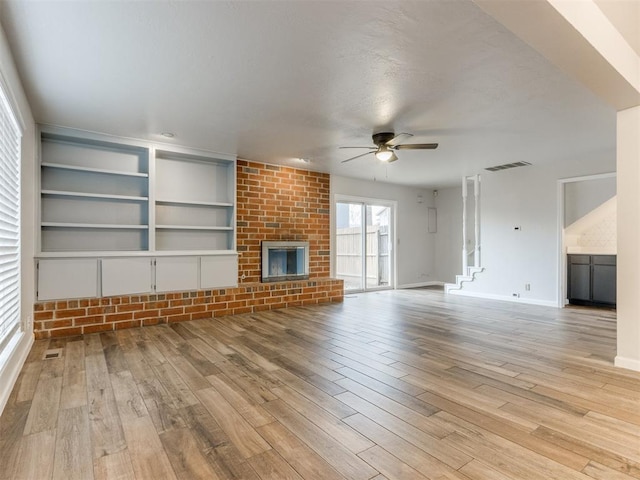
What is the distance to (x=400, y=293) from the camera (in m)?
7.27

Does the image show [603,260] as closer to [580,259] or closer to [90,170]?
[580,259]

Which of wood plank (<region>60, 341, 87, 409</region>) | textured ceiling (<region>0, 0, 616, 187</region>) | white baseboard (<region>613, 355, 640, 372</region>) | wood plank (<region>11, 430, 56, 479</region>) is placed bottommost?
wood plank (<region>60, 341, 87, 409</region>)

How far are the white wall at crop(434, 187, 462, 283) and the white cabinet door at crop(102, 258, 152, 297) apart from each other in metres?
6.65

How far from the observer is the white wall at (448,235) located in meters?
8.28

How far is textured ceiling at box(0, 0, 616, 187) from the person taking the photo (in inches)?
81.7

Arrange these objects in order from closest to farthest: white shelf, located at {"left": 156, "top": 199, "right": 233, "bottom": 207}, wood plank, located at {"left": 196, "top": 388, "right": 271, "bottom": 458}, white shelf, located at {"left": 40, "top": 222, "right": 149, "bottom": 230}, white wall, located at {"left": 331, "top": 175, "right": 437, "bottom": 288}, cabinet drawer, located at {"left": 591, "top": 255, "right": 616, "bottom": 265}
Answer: wood plank, located at {"left": 196, "top": 388, "right": 271, "bottom": 458}
white shelf, located at {"left": 40, "top": 222, "right": 149, "bottom": 230}
white shelf, located at {"left": 156, "top": 199, "right": 233, "bottom": 207}
cabinet drawer, located at {"left": 591, "top": 255, "right": 616, "bottom": 265}
white wall, located at {"left": 331, "top": 175, "right": 437, "bottom": 288}

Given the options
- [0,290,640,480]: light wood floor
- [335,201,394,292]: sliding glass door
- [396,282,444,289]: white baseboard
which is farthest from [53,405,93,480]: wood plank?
[396,282,444,289]: white baseboard

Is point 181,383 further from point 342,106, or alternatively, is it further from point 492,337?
point 492,337

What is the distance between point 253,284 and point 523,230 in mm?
4768

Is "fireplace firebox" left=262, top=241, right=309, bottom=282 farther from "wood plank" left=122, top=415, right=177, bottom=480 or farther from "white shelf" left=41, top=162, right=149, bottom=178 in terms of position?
"wood plank" left=122, top=415, right=177, bottom=480

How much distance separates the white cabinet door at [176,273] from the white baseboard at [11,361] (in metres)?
1.56

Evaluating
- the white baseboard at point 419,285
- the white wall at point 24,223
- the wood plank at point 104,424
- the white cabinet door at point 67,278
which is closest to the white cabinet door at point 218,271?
the white cabinet door at point 67,278

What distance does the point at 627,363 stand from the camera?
2.88 m

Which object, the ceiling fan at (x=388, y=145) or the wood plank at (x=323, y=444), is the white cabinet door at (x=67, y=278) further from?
the ceiling fan at (x=388, y=145)
